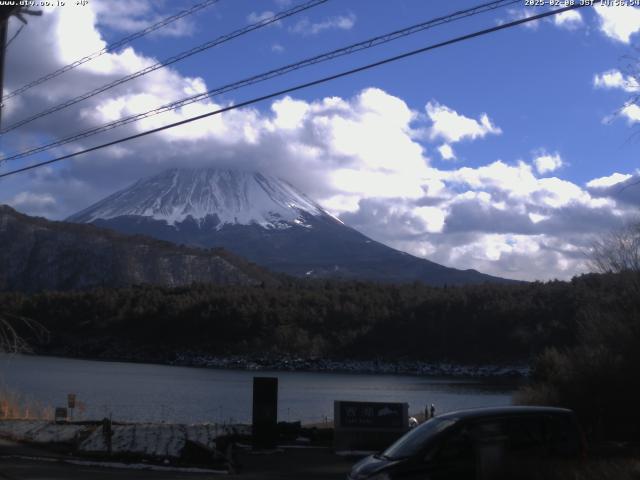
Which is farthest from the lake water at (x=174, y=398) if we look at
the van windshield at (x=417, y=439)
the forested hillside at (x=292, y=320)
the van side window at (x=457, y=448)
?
the forested hillside at (x=292, y=320)

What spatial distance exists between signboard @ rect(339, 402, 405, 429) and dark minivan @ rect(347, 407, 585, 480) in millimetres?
7937

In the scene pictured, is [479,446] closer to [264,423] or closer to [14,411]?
[264,423]

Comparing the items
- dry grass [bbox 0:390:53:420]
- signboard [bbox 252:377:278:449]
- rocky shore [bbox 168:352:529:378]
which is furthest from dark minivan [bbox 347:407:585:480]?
rocky shore [bbox 168:352:529:378]

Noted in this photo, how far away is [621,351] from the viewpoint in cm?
2370

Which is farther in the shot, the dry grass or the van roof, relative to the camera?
the dry grass

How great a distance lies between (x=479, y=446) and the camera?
34.3 ft

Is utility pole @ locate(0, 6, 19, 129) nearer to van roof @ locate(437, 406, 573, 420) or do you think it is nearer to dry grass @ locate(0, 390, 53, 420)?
van roof @ locate(437, 406, 573, 420)

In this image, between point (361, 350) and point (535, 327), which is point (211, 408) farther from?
point (361, 350)

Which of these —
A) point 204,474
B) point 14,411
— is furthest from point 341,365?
point 204,474

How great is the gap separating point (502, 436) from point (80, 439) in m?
13.3

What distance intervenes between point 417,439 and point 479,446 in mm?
786

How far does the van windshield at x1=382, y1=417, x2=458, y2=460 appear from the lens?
34.4ft

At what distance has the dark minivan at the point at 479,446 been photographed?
10.2m

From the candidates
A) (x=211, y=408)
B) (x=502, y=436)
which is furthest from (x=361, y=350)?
(x=502, y=436)
